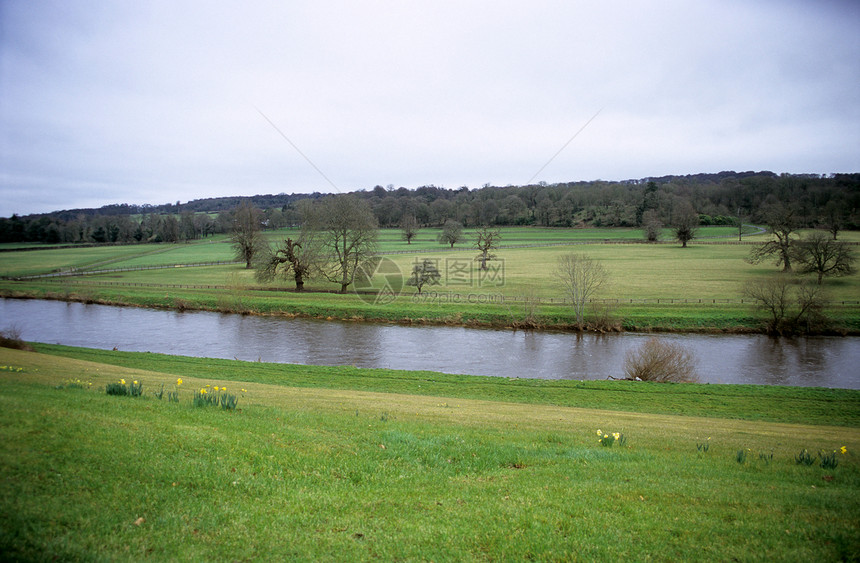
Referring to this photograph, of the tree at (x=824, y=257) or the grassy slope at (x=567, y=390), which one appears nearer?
the grassy slope at (x=567, y=390)

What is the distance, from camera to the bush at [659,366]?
25.8 m

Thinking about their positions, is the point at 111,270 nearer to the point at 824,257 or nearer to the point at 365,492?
the point at 365,492

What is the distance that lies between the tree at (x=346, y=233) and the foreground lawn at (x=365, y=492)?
137 ft

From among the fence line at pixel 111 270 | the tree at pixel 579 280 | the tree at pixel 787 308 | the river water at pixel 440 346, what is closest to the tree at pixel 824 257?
the tree at pixel 787 308

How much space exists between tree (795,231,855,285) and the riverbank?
12.2 meters

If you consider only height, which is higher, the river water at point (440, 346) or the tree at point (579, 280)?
the tree at point (579, 280)

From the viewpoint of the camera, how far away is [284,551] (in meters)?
5.71

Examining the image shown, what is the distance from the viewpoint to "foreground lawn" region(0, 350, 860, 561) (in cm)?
579

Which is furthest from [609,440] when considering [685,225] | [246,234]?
[685,225]

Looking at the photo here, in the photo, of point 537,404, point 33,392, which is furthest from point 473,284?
point 33,392

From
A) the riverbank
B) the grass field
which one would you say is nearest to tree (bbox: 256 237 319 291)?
the grass field

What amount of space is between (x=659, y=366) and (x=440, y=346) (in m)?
14.6

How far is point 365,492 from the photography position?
24.1 feet

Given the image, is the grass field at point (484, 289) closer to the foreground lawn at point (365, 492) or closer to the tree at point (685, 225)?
the tree at point (685, 225)
